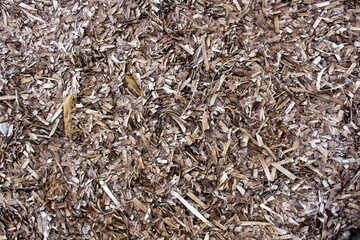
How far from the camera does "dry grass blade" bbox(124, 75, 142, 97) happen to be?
7.04 feet

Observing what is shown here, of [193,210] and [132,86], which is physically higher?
[132,86]

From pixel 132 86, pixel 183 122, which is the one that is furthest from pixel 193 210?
pixel 132 86

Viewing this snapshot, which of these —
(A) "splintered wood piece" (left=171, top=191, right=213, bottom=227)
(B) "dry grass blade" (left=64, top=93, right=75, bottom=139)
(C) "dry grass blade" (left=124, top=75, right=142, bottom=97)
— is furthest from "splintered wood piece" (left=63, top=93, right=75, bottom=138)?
(A) "splintered wood piece" (left=171, top=191, right=213, bottom=227)

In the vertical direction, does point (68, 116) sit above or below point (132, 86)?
below

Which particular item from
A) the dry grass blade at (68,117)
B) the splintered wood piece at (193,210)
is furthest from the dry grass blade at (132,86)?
the splintered wood piece at (193,210)

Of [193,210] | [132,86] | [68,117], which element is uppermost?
[132,86]

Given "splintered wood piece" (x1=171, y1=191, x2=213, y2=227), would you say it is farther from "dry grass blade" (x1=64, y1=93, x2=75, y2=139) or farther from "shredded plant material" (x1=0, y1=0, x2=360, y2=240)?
"dry grass blade" (x1=64, y1=93, x2=75, y2=139)

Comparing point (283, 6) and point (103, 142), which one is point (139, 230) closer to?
point (103, 142)

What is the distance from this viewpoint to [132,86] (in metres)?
2.15

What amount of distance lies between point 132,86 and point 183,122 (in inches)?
11.6

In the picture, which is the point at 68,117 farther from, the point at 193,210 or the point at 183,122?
the point at 193,210

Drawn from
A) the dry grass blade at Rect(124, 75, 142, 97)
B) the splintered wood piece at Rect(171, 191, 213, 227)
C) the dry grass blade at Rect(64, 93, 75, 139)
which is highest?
the dry grass blade at Rect(124, 75, 142, 97)

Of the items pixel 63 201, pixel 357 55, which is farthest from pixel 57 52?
pixel 357 55

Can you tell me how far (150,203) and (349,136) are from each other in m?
0.97
